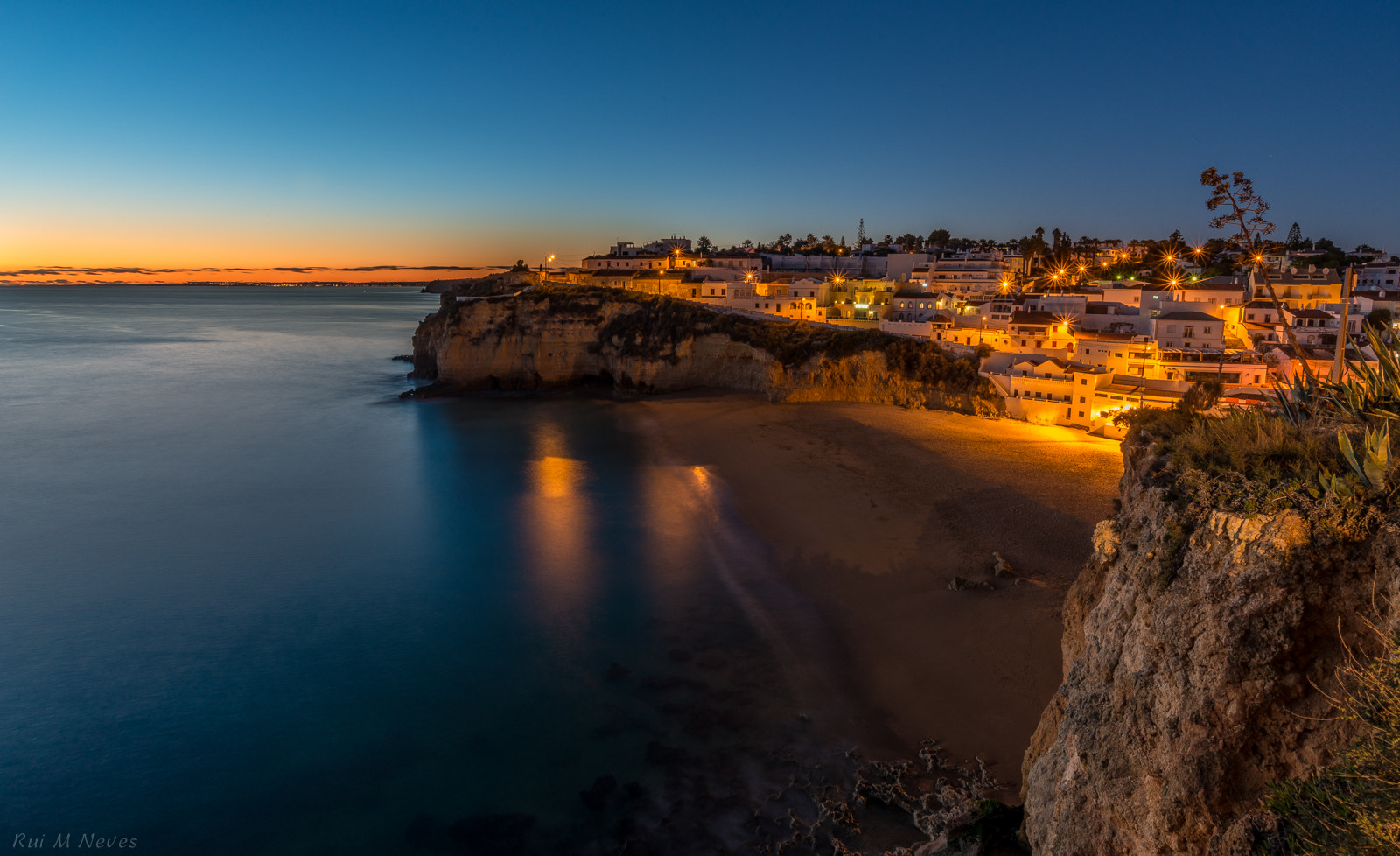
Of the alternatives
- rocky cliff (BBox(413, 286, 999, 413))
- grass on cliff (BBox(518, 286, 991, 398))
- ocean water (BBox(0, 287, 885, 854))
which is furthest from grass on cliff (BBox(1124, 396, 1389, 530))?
rocky cliff (BBox(413, 286, 999, 413))

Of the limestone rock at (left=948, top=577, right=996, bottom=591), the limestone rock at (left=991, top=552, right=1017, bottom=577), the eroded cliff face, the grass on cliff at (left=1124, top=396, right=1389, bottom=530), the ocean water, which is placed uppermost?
the grass on cliff at (left=1124, top=396, right=1389, bottom=530)

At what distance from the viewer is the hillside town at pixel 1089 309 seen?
32.2 meters

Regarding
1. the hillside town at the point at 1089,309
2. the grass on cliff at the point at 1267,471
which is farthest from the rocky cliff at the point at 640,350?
the grass on cliff at the point at 1267,471

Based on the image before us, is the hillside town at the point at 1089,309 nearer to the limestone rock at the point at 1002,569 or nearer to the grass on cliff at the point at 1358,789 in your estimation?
the grass on cliff at the point at 1358,789

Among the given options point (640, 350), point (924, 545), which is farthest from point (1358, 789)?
point (640, 350)

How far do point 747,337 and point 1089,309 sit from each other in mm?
22390

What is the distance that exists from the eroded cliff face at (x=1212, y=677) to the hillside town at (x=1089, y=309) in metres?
4.18

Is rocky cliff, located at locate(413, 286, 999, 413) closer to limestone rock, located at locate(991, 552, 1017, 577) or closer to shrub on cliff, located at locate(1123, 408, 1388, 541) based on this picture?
limestone rock, located at locate(991, 552, 1017, 577)

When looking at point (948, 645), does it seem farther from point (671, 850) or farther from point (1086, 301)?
point (1086, 301)

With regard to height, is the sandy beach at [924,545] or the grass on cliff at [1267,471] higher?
the grass on cliff at [1267,471]

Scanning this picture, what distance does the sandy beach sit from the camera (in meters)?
12.5

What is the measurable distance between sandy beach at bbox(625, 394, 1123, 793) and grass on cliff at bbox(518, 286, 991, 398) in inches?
158

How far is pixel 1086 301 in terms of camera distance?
45.4 meters

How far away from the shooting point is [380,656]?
614 inches
